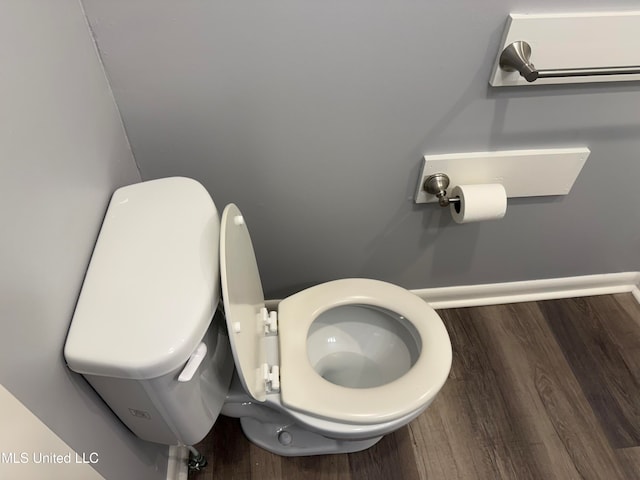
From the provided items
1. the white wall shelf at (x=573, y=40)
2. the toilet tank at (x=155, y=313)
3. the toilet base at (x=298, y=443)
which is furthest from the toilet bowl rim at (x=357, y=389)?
the white wall shelf at (x=573, y=40)

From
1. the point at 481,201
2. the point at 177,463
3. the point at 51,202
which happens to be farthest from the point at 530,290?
the point at 51,202

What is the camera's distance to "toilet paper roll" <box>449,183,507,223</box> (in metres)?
1.13

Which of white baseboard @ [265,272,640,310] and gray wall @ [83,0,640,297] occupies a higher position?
gray wall @ [83,0,640,297]

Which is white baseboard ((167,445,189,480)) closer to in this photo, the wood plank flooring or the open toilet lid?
the wood plank flooring

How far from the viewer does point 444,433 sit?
1.31 metres

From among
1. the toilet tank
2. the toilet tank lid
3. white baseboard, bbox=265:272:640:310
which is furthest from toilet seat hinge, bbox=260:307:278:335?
white baseboard, bbox=265:272:640:310

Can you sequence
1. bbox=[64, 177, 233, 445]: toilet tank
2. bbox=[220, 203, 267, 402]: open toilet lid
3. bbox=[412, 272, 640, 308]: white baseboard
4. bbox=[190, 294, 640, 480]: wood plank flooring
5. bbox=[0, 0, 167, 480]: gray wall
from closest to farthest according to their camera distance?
bbox=[0, 0, 167, 480]: gray wall
bbox=[64, 177, 233, 445]: toilet tank
bbox=[220, 203, 267, 402]: open toilet lid
bbox=[190, 294, 640, 480]: wood plank flooring
bbox=[412, 272, 640, 308]: white baseboard

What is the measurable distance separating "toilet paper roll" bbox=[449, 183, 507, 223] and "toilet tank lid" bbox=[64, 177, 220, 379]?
58 cm

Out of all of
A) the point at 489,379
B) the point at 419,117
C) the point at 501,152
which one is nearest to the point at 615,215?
the point at 501,152

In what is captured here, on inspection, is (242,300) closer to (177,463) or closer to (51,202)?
(51,202)

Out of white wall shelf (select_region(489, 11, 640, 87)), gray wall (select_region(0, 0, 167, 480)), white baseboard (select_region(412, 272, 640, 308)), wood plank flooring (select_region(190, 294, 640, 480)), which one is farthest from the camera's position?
white baseboard (select_region(412, 272, 640, 308))

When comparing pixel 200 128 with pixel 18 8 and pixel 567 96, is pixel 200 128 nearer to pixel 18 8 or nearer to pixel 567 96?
pixel 18 8

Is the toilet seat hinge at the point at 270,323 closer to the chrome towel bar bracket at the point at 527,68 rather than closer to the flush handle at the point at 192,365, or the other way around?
the flush handle at the point at 192,365

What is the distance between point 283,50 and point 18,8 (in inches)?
17.0
